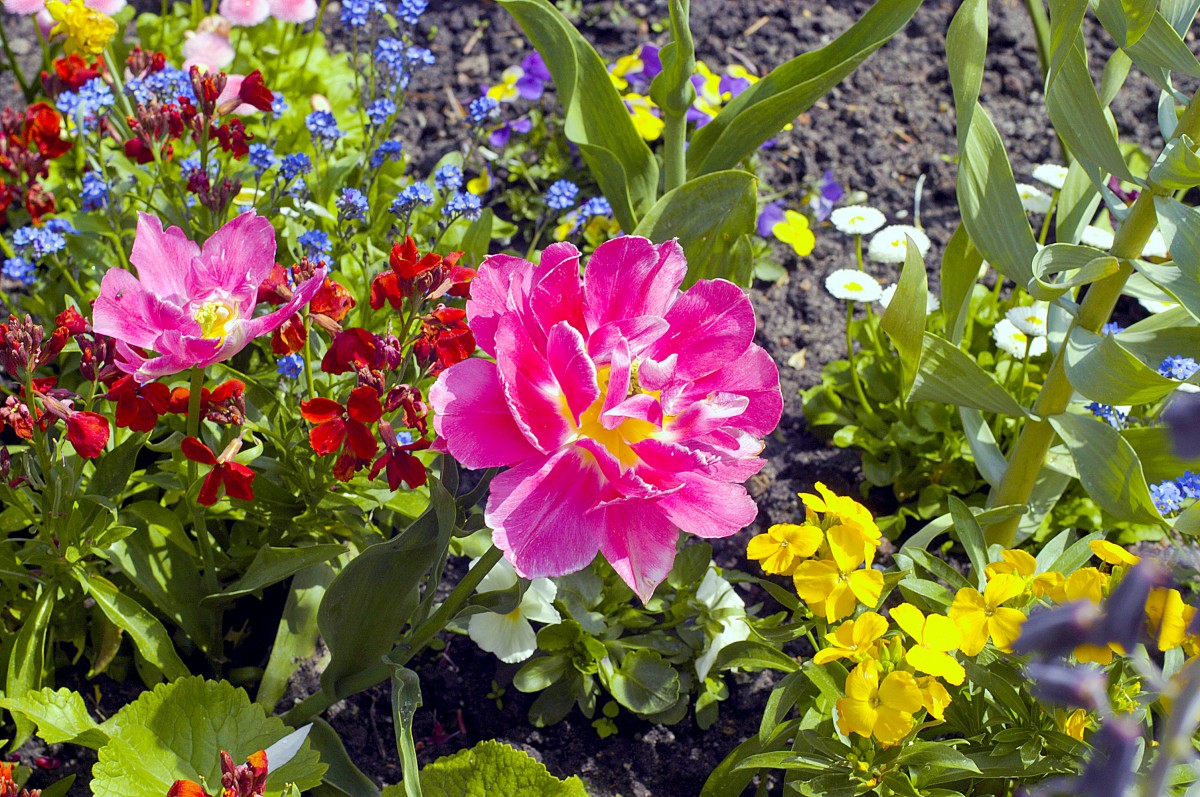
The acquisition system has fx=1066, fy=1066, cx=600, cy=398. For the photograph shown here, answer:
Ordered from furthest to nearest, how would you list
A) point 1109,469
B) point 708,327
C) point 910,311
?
1. point 1109,469
2. point 910,311
3. point 708,327

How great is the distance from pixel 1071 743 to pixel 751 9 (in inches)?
92.5

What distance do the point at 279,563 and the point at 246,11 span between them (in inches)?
50.6

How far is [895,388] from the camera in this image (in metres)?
2.03

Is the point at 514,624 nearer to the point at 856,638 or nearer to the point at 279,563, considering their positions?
the point at 279,563

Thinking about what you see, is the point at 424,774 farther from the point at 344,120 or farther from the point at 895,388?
the point at 344,120

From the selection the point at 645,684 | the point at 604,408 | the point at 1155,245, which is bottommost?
the point at 645,684

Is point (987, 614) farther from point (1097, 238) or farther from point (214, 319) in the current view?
point (1097, 238)

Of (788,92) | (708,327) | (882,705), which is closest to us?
(708,327)

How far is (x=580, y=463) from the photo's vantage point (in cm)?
95

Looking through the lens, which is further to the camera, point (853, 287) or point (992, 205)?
point (853, 287)

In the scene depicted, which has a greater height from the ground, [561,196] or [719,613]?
[561,196]

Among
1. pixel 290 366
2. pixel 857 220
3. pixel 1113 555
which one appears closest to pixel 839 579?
pixel 1113 555

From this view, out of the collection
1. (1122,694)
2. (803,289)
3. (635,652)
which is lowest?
(635,652)

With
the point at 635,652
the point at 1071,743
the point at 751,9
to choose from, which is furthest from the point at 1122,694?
the point at 751,9
